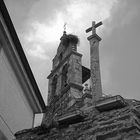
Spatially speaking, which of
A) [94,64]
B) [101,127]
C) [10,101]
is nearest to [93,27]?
[94,64]

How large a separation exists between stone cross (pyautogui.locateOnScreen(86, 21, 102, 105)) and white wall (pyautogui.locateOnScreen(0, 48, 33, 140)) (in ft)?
18.1

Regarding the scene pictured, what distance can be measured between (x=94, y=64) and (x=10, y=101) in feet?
25.0

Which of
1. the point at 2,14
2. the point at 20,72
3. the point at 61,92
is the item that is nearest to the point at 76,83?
the point at 61,92

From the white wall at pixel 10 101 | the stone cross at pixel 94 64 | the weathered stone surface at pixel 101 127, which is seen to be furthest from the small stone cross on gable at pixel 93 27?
the weathered stone surface at pixel 101 127

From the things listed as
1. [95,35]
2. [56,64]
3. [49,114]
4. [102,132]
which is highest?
[56,64]

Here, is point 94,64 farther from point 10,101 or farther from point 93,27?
point 10,101

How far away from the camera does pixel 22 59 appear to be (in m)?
6.38

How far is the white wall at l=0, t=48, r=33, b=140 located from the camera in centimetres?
587

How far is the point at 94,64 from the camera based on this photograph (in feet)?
44.2

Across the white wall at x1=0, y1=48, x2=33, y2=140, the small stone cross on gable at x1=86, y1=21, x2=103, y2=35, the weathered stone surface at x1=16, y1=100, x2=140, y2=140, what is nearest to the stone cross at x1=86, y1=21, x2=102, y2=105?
the small stone cross on gable at x1=86, y1=21, x2=103, y2=35

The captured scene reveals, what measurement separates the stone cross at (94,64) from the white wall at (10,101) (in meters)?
5.51

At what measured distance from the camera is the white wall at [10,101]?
587 cm

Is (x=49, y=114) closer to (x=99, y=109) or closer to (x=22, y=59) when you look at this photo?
(x=22, y=59)

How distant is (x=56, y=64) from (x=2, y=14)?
13591mm
